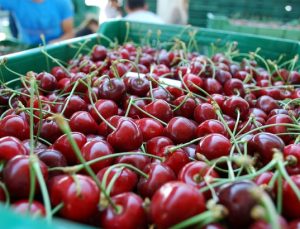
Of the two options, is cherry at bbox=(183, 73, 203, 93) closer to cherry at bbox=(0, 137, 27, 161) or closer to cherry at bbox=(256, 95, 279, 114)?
cherry at bbox=(256, 95, 279, 114)

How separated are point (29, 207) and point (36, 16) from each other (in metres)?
2.94

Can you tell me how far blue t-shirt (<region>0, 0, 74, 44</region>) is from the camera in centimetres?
318

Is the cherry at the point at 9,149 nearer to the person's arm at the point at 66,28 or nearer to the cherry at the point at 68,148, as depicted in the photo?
the cherry at the point at 68,148

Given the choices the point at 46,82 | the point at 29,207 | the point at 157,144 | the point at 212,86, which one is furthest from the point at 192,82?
the point at 29,207

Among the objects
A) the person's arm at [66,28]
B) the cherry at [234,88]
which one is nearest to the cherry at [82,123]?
the cherry at [234,88]

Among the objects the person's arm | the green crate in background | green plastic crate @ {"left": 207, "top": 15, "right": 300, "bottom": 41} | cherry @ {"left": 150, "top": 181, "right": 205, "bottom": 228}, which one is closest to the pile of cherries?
cherry @ {"left": 150, "top": 181, "right": 205, "bottom": 228}

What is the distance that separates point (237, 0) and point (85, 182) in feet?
15.3

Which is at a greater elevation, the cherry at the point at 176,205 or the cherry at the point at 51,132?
the cherry at the point at 176,205

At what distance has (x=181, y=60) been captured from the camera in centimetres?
172

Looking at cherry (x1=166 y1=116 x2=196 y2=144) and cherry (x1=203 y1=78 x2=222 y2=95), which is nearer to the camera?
cherry (x1=166 y1=116 x2=196 y2=144)

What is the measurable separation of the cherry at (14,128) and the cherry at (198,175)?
1.57 feet

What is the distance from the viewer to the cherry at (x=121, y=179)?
0.75 metres

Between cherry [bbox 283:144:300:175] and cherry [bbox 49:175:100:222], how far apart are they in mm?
431

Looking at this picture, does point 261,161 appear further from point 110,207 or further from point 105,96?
point 105,96
